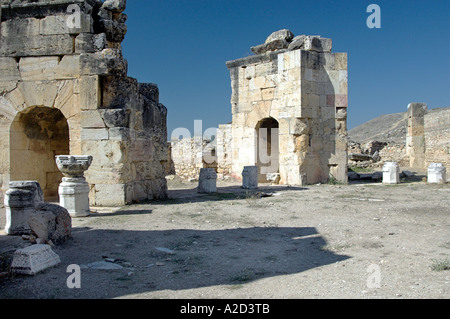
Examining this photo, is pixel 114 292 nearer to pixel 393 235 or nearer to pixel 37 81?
pixel 393 235

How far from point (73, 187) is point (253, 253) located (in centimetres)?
399

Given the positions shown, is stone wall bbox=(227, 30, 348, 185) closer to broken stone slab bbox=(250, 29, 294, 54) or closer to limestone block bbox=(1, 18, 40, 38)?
broken stone slab bbox=(250, 29, 294, 54)

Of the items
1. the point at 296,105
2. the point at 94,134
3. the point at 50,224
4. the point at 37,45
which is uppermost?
the point at 37,45

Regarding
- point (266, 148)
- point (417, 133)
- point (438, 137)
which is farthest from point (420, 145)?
point (266, 148)

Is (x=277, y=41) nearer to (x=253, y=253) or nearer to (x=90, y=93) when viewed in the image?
(x=90, y=93)

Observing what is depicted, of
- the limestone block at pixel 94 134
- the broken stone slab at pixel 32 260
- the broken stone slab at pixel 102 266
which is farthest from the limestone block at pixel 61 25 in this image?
the broken stone slab at pixel 102 266

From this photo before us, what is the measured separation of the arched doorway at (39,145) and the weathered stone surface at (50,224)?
4461mm

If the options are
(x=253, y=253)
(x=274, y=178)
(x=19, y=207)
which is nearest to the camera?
(x=253, y=253)

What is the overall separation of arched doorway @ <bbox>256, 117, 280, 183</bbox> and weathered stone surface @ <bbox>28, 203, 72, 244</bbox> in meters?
10.2

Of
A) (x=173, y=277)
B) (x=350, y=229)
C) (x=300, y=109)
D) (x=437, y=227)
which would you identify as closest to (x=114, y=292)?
(x=173, y=277)

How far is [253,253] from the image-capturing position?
15.5 ft

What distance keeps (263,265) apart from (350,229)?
2.29m

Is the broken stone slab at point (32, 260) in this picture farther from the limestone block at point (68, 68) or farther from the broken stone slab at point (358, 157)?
the broken stone slab at point (358, 157)

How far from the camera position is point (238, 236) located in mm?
5688
